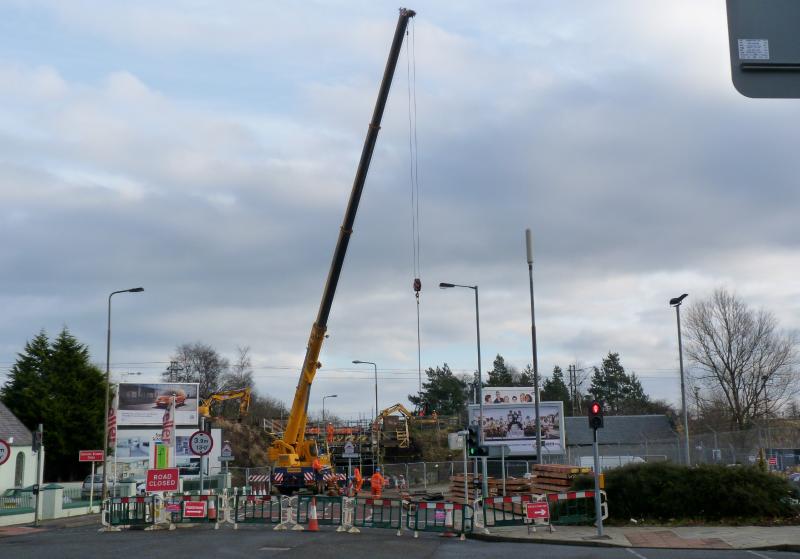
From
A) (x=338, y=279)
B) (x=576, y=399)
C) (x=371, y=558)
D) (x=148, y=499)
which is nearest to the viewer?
(x=371, y=558)

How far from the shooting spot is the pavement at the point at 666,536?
19234 millimetres

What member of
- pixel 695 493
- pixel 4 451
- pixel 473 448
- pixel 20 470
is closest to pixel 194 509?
pixel 4 451

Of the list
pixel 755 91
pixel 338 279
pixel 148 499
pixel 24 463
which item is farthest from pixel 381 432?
pixel 755 91

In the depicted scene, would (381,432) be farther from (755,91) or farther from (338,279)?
(755,91)

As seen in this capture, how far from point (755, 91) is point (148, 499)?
24.7 meters

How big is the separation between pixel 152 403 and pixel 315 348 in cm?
4363

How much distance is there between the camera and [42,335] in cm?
6031

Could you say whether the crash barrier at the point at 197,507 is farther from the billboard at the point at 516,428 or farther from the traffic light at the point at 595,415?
the billboard at the point at 516,428

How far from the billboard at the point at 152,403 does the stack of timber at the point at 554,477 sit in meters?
50.1

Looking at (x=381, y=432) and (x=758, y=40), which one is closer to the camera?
(x=758, y=40)

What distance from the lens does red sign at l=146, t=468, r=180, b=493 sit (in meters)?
25.0

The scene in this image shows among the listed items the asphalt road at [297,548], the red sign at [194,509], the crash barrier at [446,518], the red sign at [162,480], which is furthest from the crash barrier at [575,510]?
the red sign at [162,480]

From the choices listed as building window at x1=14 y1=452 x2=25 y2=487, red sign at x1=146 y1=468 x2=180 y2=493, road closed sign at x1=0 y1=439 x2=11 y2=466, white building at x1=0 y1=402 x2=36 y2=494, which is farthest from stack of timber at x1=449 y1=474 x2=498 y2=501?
building window at x1=14 y1=452 x2=25 y2=487

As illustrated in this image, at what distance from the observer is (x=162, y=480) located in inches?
990
